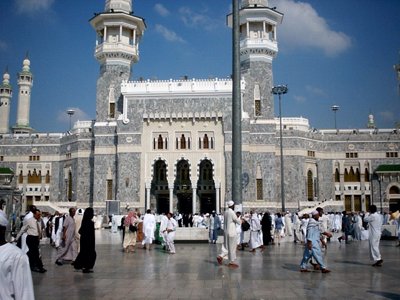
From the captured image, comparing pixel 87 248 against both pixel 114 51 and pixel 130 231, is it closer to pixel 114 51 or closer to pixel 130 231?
pixel 130 231

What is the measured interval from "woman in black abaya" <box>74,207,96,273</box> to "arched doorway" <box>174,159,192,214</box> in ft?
84.5

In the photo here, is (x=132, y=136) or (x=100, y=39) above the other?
(x=100, y=39)

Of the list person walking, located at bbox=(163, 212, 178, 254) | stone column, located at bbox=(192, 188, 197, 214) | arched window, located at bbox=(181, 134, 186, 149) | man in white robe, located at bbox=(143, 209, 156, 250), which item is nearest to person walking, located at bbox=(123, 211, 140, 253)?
person walking, located at bbox=(163, 212, 178, 254)

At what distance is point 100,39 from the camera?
128 feet

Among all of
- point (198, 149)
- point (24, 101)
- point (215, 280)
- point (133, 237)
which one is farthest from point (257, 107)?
point (24, 101)

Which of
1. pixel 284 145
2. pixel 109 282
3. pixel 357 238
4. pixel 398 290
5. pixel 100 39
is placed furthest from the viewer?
pixel 100 39

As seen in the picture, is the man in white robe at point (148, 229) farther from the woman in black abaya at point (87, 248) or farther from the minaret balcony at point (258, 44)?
the minaret balcony at point (258, 44)

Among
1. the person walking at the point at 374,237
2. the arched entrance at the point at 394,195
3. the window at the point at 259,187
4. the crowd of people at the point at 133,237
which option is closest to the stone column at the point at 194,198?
the window at the point at 259,187

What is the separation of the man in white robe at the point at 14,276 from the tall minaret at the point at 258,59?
110ft

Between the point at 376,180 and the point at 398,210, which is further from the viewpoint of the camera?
the point at 376,180

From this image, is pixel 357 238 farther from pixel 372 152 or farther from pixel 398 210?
pixel 372 152

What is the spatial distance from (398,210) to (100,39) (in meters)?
31.4

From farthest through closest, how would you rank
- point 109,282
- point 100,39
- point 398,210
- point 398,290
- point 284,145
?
1. point 100,39
2. point 284,145
3. point 398,210
4. point 109,282
5. point 398,290

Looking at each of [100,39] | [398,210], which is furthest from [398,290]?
[100,39]
